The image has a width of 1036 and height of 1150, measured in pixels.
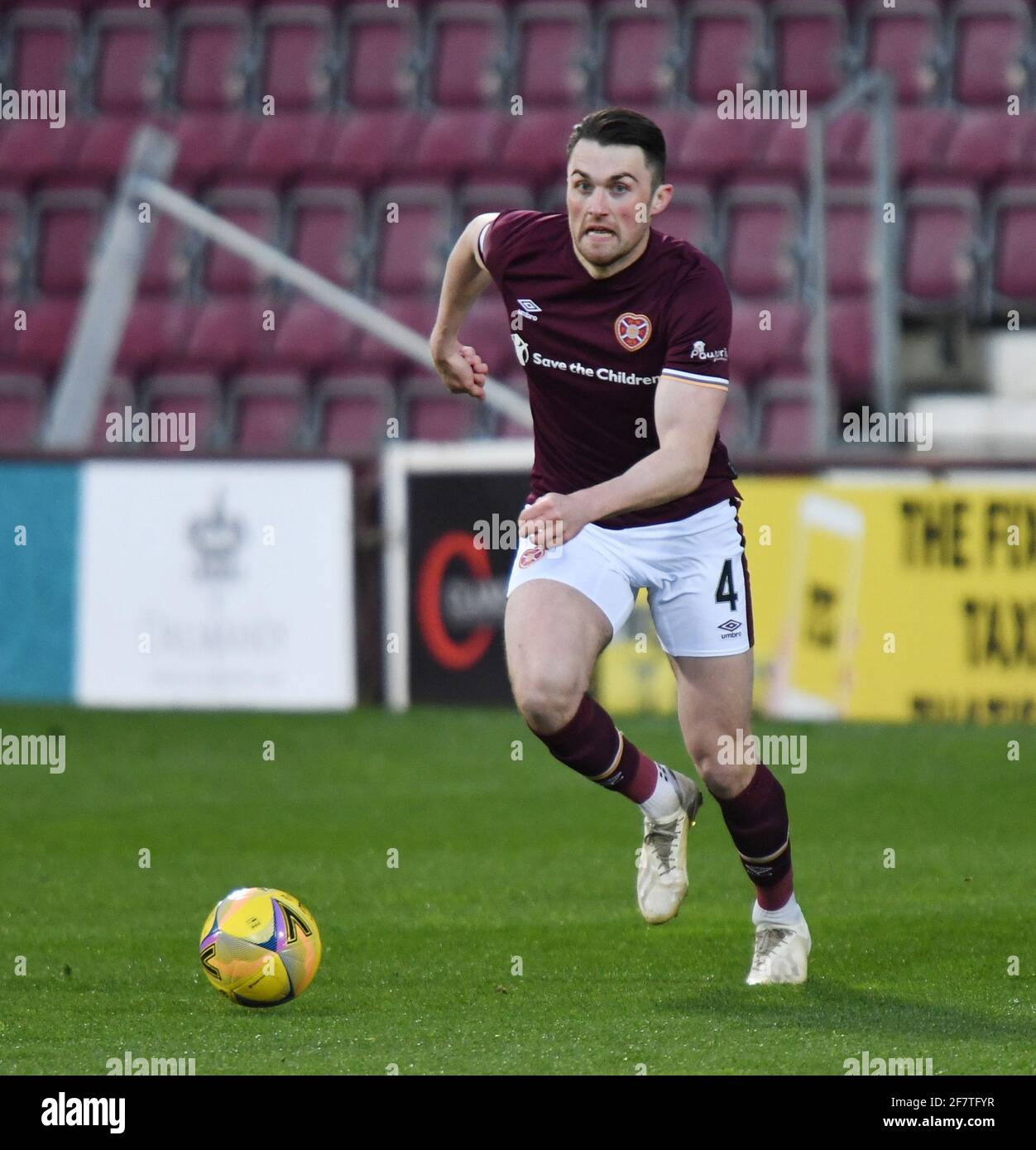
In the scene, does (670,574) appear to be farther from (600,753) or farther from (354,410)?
(354,410)

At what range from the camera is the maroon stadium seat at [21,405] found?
17047 mm

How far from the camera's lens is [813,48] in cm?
1742

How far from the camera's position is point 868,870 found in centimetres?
782

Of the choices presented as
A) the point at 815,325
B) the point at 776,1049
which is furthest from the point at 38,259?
the point at 776,1049

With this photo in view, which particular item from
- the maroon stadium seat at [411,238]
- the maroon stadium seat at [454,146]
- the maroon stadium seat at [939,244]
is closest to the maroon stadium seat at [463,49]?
the maroon stadium seat at [454,146]

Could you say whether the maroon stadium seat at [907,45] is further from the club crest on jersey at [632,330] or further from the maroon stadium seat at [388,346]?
the club crest on jersey at [632,330]

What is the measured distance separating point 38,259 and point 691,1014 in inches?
558

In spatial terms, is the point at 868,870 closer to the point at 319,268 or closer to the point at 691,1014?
the point at 691,1014

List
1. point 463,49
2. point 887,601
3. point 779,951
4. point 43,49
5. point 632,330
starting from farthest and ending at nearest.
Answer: point 43,49, point 463,49, point 887,601, point 779,951, point 632,330

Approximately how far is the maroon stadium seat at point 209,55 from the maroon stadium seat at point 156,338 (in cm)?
233

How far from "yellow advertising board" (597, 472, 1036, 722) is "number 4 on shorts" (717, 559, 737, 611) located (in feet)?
20.3

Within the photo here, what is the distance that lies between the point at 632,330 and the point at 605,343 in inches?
3.7

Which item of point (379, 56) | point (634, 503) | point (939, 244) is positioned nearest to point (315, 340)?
point (379, 56)

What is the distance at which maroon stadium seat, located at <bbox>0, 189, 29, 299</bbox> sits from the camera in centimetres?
1803
